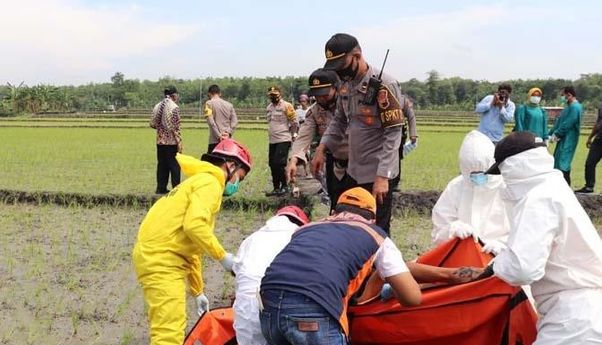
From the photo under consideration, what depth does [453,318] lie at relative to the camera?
2.72m

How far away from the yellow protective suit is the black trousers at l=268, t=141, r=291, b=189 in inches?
223

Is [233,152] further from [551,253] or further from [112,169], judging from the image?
[112,169]

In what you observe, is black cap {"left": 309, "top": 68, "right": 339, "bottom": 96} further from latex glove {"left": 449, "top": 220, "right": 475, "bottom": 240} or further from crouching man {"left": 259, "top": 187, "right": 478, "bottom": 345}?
crouching man {"left": 259, "top": 187, "right": 478, "bottom": 345}

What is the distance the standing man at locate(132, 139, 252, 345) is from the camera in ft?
11.3

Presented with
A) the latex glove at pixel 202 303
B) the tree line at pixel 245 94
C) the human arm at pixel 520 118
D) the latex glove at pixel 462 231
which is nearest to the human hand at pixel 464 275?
the latex glove at pixel 462 231

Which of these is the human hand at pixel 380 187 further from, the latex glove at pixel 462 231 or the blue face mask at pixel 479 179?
the latex glove at pixel 462 231

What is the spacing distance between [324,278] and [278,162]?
22.8 feet

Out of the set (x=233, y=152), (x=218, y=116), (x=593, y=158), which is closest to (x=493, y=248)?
(x=233, y=152)

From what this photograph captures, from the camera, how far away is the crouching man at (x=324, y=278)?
2.50 metres

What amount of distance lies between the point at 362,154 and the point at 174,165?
5.36 metres

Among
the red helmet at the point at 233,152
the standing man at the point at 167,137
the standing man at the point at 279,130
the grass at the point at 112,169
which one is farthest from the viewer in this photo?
the grass at the point at 112,169

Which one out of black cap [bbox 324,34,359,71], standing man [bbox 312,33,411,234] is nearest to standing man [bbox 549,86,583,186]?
standing man [bbox 312,33,411,234]

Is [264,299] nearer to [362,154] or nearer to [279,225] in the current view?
[279,225]

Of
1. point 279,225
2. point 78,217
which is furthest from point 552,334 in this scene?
point 78,217
